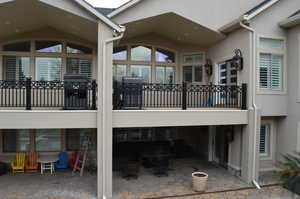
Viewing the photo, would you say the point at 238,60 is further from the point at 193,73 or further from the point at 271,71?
the point at 193,73

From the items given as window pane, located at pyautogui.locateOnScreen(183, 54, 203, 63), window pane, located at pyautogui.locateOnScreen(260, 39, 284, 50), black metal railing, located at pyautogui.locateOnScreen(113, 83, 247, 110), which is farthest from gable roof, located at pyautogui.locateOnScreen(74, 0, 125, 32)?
window pane, located at pyautogui.locateOnScreen(260, 39, 284, 50)

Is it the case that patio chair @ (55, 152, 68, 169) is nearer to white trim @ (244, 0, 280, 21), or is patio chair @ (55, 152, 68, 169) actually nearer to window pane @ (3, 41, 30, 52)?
window pane @ (3, 41, 30, 52)

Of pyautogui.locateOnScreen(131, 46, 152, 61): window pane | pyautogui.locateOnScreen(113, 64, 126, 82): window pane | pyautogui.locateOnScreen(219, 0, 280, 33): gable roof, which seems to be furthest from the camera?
pyautogui.locateOnScreen(131, 46, 152, 61): window pane

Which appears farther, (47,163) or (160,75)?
(160,75)

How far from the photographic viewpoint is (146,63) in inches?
420

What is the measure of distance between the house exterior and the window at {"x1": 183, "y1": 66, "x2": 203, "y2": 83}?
5 cm

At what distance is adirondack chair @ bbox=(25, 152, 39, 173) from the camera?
8.95 m

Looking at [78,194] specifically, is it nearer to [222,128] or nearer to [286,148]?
[222,128]

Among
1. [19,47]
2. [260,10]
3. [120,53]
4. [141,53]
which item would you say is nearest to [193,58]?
[141,53]

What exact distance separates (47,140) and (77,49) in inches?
161

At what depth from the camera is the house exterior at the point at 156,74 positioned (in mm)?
6785

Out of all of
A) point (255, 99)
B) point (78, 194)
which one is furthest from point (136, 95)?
point (255, 99)

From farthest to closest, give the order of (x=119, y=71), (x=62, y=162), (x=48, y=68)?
(x=119, y=71) < (x=48, y=68) < (x=62, y=162)

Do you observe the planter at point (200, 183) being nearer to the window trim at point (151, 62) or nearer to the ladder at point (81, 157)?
the ladder at point (81, 157)
